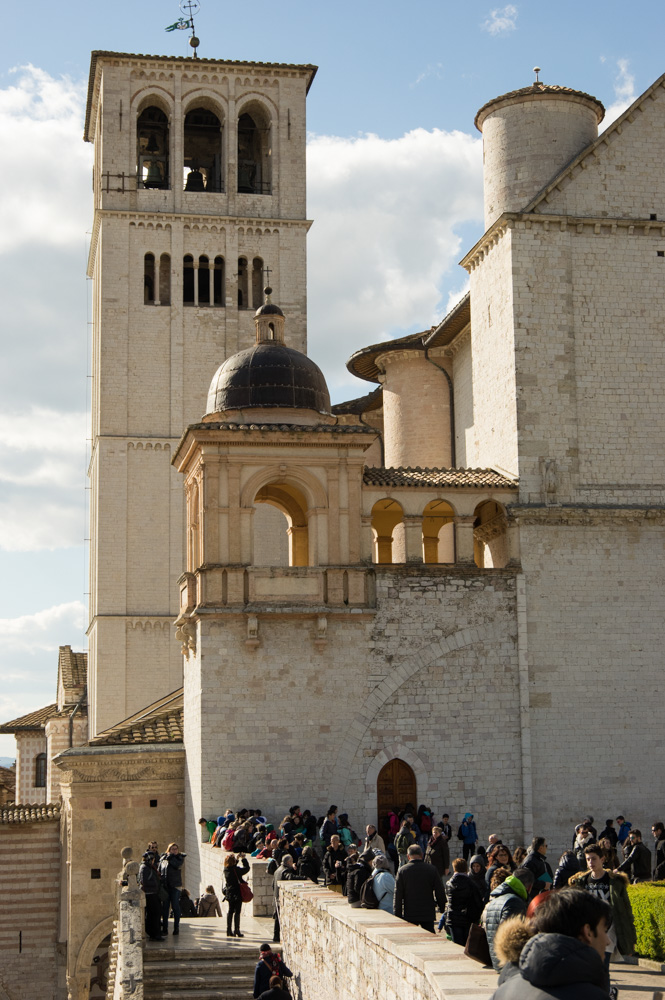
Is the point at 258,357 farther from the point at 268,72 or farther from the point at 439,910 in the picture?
the point at 268,72

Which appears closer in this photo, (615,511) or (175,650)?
(615,511)

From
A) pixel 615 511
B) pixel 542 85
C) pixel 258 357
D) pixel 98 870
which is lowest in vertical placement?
pixel 98 870

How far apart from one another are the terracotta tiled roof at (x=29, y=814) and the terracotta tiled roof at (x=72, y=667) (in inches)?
563

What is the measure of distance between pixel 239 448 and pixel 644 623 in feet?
29.0

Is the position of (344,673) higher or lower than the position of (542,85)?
lower

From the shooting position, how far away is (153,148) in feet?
153

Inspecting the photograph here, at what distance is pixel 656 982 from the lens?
13.8m

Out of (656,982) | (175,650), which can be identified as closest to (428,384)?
(175,650)

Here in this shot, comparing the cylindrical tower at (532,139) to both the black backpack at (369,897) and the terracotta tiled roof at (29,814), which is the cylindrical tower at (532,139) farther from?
the terracotta tiled roof at (29,814)

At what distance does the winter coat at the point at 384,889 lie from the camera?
1384cm

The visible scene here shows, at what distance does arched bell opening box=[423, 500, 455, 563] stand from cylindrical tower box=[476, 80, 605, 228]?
20.8ft

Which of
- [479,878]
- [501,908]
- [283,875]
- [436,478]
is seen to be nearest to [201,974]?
[283,875]

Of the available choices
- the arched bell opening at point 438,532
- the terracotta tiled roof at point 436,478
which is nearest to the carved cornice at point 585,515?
the terracotta tiled roof at point 436,478

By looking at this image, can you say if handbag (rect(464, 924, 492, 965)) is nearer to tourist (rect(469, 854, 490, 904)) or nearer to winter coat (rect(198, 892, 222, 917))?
tourist (rect(469, 854, 490, 904))
